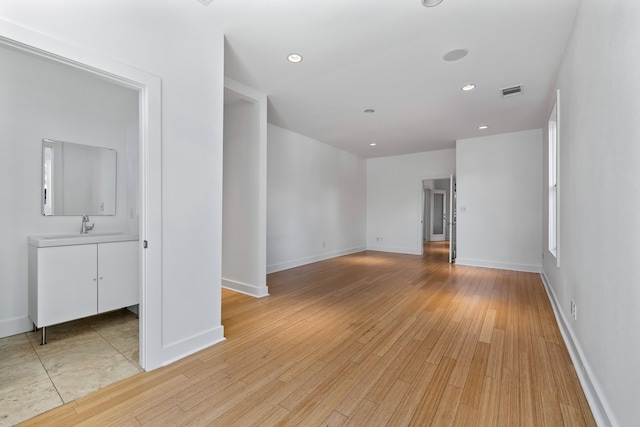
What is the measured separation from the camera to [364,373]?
78.5 inches

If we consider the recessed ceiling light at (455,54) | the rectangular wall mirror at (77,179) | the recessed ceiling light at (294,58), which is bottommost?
the rectangular wall mirror at (77,179)

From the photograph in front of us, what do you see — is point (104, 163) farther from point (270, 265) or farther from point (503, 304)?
point (503, 304)

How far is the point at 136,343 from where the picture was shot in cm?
242

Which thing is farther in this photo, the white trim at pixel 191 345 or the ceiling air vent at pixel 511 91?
the ceiling air vent at pixel 511 91

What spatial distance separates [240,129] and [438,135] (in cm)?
396

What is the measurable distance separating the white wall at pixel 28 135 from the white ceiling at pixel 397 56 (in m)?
1.64

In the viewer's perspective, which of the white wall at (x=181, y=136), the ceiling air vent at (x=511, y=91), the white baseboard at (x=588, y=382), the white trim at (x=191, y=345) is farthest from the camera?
the ceiling air vent at (x=511, y=91)

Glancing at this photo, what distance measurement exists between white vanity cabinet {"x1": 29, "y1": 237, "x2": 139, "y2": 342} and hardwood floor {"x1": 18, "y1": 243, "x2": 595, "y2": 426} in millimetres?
1120

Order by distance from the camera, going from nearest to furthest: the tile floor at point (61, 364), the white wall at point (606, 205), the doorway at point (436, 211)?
the white wall at point (606, 205)
the tile floor at point (61, 364)
the doorway at point (436, 211)

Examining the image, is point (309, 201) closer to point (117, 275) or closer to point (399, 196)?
point (399, 196)

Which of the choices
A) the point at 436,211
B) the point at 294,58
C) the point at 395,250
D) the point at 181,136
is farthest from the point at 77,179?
the point at 436,211

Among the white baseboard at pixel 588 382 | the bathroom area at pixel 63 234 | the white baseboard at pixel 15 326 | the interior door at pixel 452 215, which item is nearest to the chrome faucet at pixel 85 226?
the bathroom area at pixel 63 234

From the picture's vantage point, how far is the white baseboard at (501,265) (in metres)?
5.38

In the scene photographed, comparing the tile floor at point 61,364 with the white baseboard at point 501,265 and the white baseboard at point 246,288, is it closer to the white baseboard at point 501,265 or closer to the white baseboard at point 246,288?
the white baseboard at point 246,288
